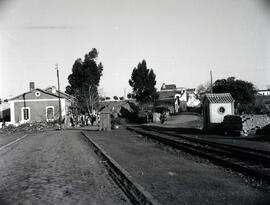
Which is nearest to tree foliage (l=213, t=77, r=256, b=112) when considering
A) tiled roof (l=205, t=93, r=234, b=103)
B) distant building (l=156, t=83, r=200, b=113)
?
tiled roof (l=205, t=93, r=234, b=103)

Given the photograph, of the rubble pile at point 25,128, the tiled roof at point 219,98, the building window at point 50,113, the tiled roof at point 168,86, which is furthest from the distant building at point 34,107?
the tiled roof at point 168,86

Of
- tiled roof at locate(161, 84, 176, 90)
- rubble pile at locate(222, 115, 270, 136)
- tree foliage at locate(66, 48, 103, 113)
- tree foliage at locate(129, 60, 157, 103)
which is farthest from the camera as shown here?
tiled roof at locate(161, 84, 176, 90)

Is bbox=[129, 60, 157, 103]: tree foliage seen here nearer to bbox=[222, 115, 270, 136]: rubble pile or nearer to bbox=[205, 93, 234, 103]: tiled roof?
bbox=[205, 93, 234, 103]: tiled roof

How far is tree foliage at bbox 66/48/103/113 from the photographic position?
68.8 meters

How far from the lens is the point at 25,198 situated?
8688mm

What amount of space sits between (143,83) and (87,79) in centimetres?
1602

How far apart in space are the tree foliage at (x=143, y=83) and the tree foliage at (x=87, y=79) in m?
12.4

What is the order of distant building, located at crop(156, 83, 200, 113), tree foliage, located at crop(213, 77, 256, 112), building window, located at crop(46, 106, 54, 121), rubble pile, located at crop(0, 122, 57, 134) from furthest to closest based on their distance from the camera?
distant building, located at crop(156, 83, 200, 113)
building window, located at crop(46, 106, 54, 121)
tree foliage, located at crop(213, 77, 256, 112)
rubble pile, located at crop(0, 122, 57, 134)

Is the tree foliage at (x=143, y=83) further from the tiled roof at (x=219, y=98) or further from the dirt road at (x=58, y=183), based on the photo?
the dirt road at (x=58, y=183)

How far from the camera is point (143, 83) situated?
266 feet

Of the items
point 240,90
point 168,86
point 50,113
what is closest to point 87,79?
point 50,113

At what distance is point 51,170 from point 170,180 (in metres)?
4.66

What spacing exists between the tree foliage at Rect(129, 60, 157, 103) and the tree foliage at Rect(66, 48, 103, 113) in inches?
488

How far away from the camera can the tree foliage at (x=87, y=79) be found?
68750 mm
